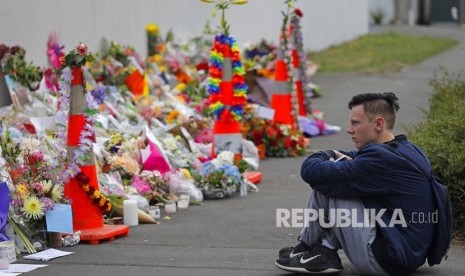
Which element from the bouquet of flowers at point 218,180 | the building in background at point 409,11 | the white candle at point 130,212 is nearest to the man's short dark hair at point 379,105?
the white candle at point 130,212

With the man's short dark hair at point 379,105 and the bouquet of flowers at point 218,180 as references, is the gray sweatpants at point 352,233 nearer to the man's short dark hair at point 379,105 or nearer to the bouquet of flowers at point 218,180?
the man's short dark hair at point 379,105

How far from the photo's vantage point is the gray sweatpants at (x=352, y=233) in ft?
22.0

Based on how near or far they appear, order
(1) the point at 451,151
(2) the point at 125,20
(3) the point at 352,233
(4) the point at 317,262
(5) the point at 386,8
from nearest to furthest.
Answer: (3) the point at 352,233 < (4) the point at 317,262 < (1) the point at 451,151 < (2) the point at 125,20 < (5) the point at 386,8

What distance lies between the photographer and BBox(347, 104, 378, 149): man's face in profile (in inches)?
272

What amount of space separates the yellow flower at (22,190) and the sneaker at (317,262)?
2.11m

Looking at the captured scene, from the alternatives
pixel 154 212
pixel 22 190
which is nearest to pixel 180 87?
pixel 154 212

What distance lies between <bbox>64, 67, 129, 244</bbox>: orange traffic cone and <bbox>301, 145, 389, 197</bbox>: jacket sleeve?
83.7 inches

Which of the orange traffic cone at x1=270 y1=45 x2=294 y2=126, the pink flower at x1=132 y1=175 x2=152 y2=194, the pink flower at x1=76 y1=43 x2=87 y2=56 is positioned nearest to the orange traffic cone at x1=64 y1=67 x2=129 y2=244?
the pink flower at x1=76 y1=43 x2=87 y2=56

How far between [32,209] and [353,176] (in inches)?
96.0

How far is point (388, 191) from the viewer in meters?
6.79

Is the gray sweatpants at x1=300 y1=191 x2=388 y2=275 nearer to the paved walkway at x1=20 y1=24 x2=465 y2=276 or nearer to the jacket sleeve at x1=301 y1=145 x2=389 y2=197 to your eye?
the jacket sleeve at x1=301 y1=145 x2=389 y2=197

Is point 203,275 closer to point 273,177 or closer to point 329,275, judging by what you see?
point 329,275

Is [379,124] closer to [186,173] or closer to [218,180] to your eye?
[218,180]

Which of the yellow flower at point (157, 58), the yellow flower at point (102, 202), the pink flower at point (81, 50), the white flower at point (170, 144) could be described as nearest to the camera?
the pink flower at point (81, 50)
